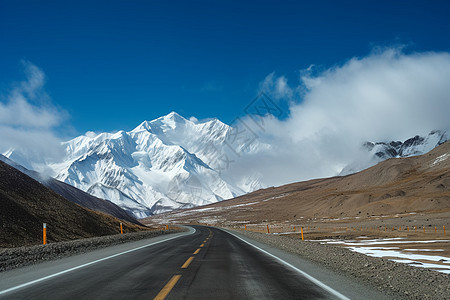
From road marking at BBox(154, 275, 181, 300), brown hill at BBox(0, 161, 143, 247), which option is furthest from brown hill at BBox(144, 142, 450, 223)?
road marking at BBox(154, 275, 181, 300)

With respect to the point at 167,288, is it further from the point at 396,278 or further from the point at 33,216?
the point at 33,216

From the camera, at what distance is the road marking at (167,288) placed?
6746 millimetres

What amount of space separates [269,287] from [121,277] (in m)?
3.90

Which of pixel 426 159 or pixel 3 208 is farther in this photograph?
pixel 426 159

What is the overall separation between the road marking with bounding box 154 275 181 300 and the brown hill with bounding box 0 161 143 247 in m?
16.1

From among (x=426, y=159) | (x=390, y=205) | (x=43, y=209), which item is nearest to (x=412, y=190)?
(x=390, y=205)

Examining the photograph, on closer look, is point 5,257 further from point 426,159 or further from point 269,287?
point 426,159

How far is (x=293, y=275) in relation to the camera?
9.60 meters

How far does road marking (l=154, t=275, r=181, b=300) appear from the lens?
22.1ft

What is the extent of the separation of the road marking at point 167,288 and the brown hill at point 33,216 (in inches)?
634

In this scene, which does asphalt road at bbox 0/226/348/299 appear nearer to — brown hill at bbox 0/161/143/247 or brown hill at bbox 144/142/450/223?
brown hill at bbox 0/161/143/247

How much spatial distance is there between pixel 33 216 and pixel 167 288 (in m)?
24.2

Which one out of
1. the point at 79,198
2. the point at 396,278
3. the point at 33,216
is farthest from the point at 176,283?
the point at 79,198

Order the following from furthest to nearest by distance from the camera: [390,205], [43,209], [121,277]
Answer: [390,205], [43,209], [121,277]
